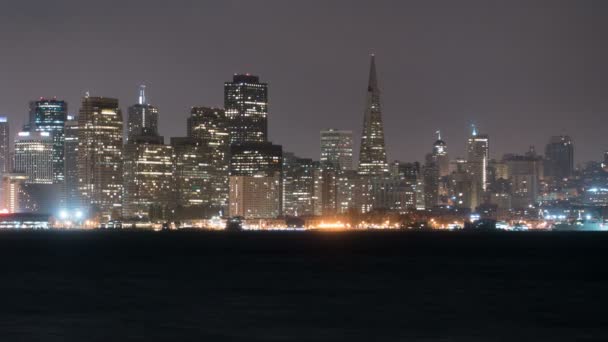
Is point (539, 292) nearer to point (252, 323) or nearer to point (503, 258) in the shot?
point (252, 323)

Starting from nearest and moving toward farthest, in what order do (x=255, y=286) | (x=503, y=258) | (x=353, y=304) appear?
(x=353, y=304)
(x=255, y=286)
(x=503, y=258)

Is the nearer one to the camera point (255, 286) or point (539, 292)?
point (539, 292)

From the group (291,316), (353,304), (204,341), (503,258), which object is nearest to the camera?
(204,341)

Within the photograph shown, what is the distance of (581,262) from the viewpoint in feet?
454

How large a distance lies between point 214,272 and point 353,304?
131ft

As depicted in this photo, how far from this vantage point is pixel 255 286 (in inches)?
3501

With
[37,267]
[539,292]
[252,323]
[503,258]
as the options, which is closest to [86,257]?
[37,267]

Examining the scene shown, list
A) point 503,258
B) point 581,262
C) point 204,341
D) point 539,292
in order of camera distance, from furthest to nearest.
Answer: point 503,258 < point 581,262 < point 539,292 < point 204,341

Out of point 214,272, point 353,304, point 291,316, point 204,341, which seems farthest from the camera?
point 214,272

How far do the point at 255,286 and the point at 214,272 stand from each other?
20404 millimetres

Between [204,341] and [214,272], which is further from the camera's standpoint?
[214,272]

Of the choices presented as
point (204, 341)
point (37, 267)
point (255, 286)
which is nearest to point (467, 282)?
point (255, 286)

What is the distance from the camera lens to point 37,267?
122125 millimetres

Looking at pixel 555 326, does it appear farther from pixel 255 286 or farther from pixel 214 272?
pixel 214 272
